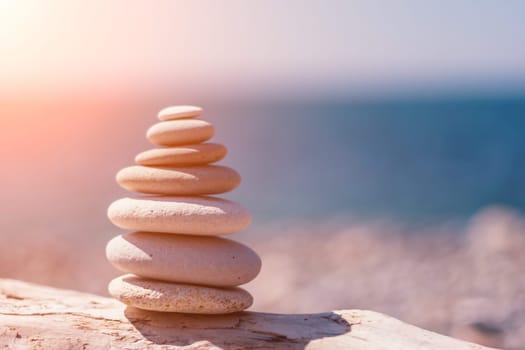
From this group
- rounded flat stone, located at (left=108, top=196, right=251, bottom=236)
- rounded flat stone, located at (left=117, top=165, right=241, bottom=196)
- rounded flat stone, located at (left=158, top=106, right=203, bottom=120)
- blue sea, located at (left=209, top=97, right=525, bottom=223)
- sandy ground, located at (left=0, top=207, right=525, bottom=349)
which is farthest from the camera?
blue sea, located at (left=209, top=97, right=525, bottom=223)

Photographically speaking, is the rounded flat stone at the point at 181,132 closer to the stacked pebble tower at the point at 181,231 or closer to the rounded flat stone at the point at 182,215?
the stacked pebble tower at the point at 181,231

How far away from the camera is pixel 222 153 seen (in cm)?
368

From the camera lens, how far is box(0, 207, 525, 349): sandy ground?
848 cm

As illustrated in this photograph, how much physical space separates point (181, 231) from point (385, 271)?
337 inches

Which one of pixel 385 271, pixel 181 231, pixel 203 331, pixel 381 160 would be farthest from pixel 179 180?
pixel 381 160

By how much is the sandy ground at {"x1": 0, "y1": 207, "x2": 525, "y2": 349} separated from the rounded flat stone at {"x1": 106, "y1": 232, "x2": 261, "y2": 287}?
14.3 ft

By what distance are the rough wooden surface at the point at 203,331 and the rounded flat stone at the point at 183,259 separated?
25cm

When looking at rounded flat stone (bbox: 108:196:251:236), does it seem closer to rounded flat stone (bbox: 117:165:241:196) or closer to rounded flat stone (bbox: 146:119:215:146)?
rounded flat stone (bbox: 117:165:241:196)

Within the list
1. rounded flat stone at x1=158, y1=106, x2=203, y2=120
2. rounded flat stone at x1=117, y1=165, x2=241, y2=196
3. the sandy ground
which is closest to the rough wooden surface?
rounded flat stone at x1=117, y1=165, x2=241, y2=196

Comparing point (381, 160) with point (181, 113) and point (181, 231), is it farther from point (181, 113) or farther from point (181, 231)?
point (181, 231)

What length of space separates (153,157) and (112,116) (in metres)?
45.0

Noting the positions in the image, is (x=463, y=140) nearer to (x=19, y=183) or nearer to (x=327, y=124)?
(x=327, y=124)

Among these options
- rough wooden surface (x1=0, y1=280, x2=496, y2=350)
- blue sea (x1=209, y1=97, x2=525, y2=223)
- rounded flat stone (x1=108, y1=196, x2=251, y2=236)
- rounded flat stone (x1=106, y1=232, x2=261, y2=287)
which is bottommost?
rough wooden surface (x1=0, y1=280, x2=496, y2=350)

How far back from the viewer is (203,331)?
3.33 m
